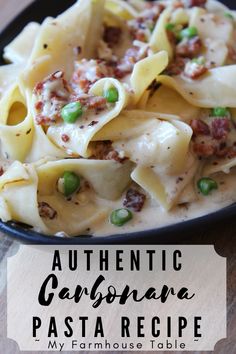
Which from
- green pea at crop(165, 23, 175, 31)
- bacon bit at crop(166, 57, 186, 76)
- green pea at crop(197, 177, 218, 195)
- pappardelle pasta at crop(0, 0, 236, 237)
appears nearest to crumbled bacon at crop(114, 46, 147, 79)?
pappardelle pasta at crop(0, 0, 236, 237)

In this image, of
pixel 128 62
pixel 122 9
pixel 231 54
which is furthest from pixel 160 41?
pixel 122 9

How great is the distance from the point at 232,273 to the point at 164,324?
0.53 m

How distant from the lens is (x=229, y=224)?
3516mm

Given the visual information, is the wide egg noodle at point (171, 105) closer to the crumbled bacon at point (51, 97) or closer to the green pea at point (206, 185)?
the green pea at point (206, 185)

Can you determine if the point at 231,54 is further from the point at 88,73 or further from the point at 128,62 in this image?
the point at 88,73

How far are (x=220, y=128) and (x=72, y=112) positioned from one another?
0.91m

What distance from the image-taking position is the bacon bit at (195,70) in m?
3.86

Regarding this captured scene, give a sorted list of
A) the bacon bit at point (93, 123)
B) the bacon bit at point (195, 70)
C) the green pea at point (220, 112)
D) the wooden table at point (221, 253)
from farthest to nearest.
A: 1. the bacon bit at point (195, 70)
2. the green pea at point (220, 112)
3. the bacon bit at point (93, 123)
4. the wooden table at point (221, 253)

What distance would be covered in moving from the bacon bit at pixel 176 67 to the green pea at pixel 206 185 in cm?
82

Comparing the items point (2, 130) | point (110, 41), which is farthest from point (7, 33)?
point (2, 130)

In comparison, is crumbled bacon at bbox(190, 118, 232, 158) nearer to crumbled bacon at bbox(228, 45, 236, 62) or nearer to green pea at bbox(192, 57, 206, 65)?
green pea at bbox(192, 57, 206, 65)

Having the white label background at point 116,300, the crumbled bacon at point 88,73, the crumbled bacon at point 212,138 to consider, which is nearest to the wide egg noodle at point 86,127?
the crumbled bacon at point 88,73

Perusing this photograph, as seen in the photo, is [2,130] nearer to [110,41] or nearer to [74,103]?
[74,103]

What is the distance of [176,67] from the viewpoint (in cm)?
401
